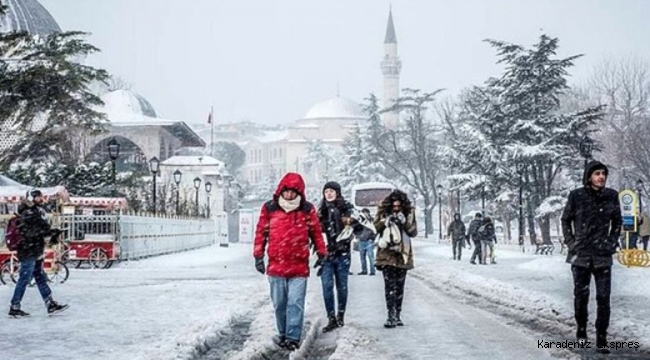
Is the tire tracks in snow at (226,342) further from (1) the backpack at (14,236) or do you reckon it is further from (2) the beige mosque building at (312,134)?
(2) the beige mosque building at (312,134)

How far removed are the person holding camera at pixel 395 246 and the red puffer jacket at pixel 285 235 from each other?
1.92 meters

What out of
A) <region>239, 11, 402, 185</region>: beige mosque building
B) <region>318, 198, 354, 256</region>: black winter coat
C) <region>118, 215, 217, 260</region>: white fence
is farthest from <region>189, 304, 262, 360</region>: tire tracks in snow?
<region>239, 11, 402, 185</region>: beige mosque building

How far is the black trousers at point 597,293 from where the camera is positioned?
833 cm

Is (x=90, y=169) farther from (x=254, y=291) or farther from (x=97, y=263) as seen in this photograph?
(x=254, y=291)

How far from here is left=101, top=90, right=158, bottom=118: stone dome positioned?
66.5 m

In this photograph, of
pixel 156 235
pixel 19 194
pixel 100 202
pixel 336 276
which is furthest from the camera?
pixel 156 235

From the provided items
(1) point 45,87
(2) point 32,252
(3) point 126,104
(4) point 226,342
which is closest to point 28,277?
(2) point 32,252

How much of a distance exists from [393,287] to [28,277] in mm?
4765

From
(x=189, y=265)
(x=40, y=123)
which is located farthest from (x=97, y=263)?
(x=40, y=123)

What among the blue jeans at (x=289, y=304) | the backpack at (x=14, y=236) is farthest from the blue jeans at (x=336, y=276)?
the backpack at (x=14, y=236)

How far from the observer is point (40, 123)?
5391 centimetres

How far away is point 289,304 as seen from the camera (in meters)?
8.35

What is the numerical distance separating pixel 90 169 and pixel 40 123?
1910 cm

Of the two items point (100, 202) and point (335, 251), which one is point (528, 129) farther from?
point (335, 251)
